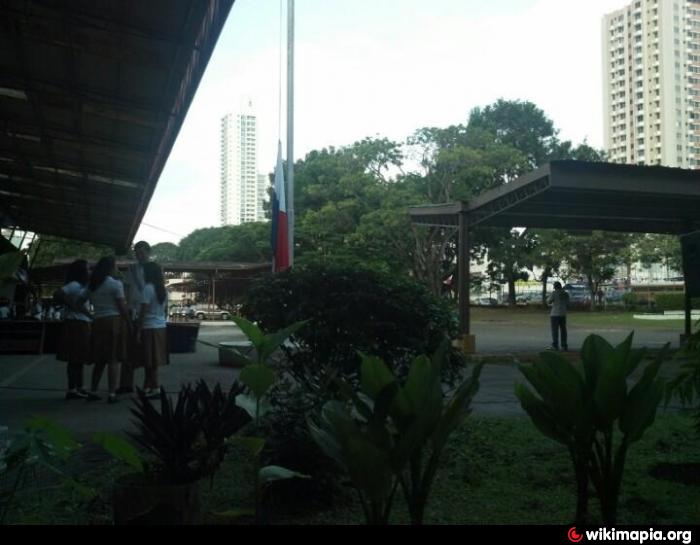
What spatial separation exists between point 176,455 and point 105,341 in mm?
4547

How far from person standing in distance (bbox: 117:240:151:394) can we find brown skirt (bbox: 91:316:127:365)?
17 centimetres

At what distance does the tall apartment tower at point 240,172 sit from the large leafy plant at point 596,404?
1404 inches

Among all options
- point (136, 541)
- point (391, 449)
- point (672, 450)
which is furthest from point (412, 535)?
point (672, 450)

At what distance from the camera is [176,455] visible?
2.91 meters

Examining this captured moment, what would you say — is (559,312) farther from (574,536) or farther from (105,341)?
(574,536)

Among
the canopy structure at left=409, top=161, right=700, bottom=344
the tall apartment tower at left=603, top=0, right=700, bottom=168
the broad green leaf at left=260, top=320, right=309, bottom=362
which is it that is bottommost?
the broad green leaf at left=260, top=320, right=309, bottom=362

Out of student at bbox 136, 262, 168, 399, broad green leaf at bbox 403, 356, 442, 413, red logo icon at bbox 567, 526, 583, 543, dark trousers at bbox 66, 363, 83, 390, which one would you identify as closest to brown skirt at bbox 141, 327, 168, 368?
student at bbox 136, 262, 168, 399

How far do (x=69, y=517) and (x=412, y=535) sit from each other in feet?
6.39

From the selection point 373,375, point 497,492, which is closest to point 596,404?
point 373,375

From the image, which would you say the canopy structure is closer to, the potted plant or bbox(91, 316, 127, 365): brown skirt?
bbox(91, 316, 127, 365): brown skirt

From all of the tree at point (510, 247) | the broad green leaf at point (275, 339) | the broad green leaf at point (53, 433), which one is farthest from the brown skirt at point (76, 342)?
the tree at point (510, 247)

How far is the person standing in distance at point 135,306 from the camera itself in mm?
7254

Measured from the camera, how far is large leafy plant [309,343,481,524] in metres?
2.20

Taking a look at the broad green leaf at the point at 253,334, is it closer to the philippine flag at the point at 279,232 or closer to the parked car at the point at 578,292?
the philippine flag at the point at 279,232
